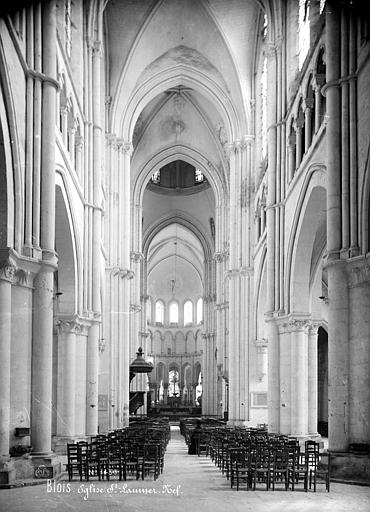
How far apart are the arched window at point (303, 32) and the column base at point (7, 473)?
18.9m

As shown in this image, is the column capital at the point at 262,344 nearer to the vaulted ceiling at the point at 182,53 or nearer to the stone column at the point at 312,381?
the vaulted ceiling at the point at 182,53

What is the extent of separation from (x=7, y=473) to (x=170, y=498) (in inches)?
138

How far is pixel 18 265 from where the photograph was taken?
17172 millimetres

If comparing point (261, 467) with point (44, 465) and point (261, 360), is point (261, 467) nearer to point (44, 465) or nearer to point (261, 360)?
point (44, 465)

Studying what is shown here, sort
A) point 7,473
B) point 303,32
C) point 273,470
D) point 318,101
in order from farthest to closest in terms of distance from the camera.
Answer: point 303,32, point 318,101, point 273,470, point 7,473

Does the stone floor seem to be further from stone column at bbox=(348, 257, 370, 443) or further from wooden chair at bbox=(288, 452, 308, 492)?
stone column at bbox=(348, 257, 370, 443)

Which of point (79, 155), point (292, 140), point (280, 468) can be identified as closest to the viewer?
point (280, 468)

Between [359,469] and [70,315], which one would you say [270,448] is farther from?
[70,315]

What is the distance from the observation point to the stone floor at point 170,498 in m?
13.2

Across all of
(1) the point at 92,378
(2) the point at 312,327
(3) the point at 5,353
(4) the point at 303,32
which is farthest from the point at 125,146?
(3) the point at 5,353

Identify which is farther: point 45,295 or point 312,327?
point 312,327

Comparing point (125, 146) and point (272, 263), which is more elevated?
point (125, 146)

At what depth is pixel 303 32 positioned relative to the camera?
1139 inches

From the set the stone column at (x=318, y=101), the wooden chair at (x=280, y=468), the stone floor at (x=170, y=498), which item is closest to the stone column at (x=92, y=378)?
the stone floor at (x=170, y=498)
